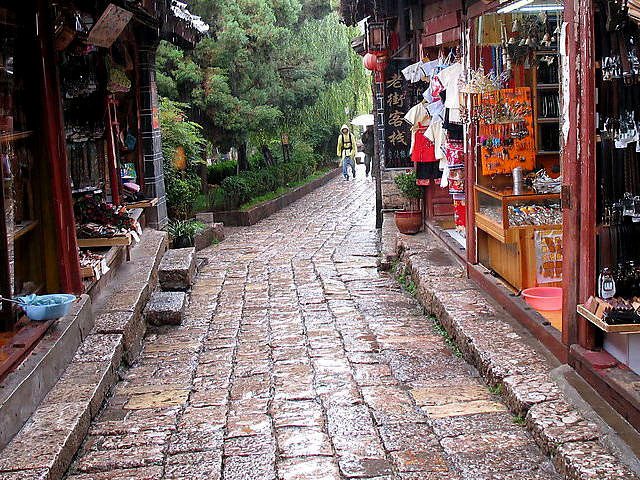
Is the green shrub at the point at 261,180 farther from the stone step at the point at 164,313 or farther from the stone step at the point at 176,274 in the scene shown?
the stone step at the point at 164,313

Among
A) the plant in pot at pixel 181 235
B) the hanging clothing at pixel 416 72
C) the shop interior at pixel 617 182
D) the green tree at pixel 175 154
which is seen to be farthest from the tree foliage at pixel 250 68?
the shop interior at pixel 617 182

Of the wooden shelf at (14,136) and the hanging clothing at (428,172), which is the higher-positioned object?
the wooden shelf at (14,136)

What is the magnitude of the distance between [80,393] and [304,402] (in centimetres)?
159

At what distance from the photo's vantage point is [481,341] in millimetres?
6387

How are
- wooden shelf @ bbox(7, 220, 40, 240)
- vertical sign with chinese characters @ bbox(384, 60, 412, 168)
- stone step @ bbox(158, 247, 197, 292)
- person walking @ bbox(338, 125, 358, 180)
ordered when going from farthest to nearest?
person walking @ bbox(338, 125, 358, 180)
vertical sign with chinese characters @ bbox(384, 60, 412, 168)
stone step @ bbox(158, 247, 197, 292)
wooden shelf @ bbox(7, 220, 40, 240)

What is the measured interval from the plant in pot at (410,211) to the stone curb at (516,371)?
312cm

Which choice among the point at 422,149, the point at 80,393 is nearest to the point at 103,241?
the point at 80,393

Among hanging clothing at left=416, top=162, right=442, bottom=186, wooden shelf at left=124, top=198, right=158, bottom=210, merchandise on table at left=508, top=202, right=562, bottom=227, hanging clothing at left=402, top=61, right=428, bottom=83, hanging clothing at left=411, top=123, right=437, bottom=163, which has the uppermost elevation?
hanging clothing at left=402, top=61, right=428, bottom=83

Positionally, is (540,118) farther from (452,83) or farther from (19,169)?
(19,169)

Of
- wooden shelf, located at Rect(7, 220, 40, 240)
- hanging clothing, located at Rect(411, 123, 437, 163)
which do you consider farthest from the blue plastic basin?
hanging clothing, located at Rect(411, 123, 437, 163)

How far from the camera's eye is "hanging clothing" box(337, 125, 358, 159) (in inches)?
1067

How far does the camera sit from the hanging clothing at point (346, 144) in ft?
88.9

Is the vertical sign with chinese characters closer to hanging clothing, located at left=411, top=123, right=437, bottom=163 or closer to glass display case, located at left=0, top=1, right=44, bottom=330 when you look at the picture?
hanging clothing, located at left=411, top=123, right=437, bottom=163

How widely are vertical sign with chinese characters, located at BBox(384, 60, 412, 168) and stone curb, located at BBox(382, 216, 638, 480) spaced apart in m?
4.67
